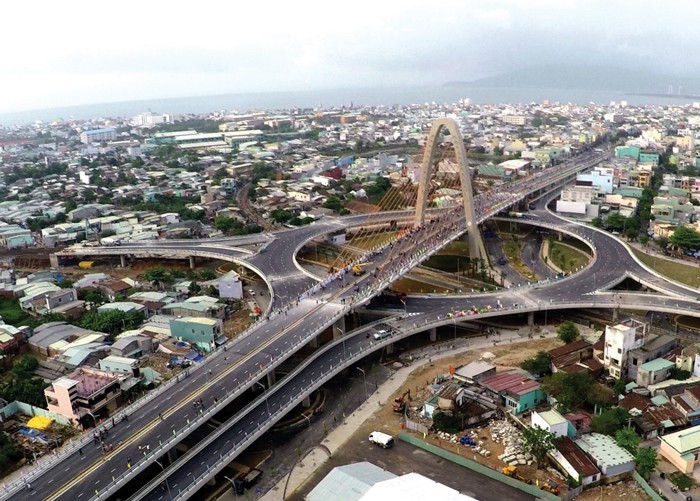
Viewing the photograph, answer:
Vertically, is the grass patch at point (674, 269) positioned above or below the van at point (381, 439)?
above

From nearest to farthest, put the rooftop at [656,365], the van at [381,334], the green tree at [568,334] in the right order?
the rooftop at [656,365] < the green tree at [568,334] < the van at [381,334]

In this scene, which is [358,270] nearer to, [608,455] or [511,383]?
[511,383]

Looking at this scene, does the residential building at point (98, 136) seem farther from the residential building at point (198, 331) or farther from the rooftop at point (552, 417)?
the rooftop at point (552, 417)

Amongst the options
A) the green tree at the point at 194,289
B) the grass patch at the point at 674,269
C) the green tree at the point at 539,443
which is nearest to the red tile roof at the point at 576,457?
the green tree at the point at 539,443

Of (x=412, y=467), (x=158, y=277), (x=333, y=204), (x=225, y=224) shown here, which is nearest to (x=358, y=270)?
(x=158, y=277)

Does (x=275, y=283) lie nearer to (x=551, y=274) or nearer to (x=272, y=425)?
(x=272, y=425)
